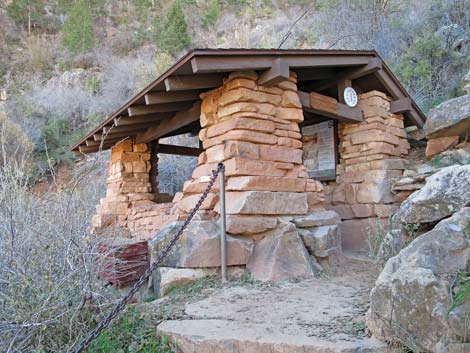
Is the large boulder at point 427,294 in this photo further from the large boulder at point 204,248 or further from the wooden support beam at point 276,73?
the wooden support beam at point 276,73

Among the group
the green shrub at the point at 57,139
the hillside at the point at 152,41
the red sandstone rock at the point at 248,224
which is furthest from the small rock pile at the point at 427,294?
the green shrub at the point at 57,139

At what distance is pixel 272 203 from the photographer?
4.52m

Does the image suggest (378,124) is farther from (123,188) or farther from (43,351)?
(43,351)

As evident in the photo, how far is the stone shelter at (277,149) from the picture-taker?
4.29 m

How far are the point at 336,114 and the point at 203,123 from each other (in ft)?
7.04

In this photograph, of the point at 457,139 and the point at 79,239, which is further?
the point at 457,139

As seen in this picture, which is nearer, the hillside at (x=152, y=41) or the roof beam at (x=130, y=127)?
the roof beam at (x=130, y=127)

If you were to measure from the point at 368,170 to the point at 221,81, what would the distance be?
9.99 feet

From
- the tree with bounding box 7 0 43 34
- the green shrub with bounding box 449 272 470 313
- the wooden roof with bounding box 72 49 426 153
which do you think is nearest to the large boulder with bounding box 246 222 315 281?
the wooden roof with bounding box 72 49 426 153

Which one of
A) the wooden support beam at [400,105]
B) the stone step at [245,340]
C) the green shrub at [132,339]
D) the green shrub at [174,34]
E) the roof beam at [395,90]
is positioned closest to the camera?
the stone step at [245,340]

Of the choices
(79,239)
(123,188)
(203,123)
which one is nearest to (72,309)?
(79,239)

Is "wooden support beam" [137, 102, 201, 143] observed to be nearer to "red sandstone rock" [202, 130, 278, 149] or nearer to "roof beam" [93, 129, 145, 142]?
"roof beam" [93, 129, 145, 142]

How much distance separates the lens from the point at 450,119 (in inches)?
234

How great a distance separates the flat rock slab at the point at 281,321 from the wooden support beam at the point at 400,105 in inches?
145
